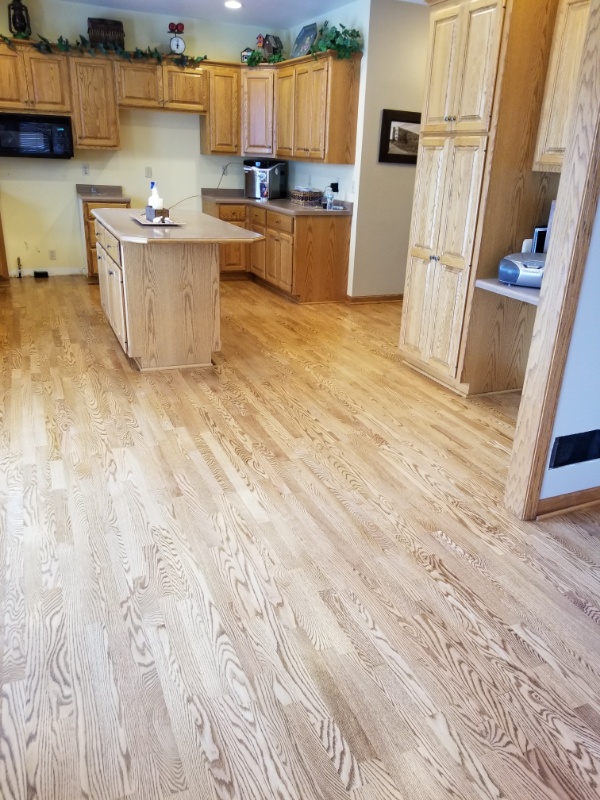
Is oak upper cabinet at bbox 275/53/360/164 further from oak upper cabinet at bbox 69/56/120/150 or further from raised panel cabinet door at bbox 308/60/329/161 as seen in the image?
oak upper cabinet at bbox 69/56/120/150

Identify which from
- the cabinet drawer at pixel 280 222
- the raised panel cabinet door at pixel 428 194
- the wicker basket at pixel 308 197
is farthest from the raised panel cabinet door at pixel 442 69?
the wicker basket at pixel 308 197

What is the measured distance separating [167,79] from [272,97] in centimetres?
111

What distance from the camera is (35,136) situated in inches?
232

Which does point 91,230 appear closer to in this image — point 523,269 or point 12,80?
point 12,80

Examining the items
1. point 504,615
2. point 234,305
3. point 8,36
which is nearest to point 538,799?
point 504,615

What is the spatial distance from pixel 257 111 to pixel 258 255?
Result: 1553 mm

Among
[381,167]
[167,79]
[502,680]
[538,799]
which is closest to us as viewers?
[538,799]

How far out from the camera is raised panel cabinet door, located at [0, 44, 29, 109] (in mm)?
5621

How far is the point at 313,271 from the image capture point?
19.1 ft

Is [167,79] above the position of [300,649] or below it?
above

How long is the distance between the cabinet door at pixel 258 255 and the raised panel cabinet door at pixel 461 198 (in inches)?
118

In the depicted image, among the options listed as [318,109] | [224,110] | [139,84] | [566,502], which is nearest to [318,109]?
[318,109]

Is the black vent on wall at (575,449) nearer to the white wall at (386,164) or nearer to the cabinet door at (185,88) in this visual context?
the white wall at (386,164)

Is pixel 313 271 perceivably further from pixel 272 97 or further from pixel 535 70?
pixel 535 70
